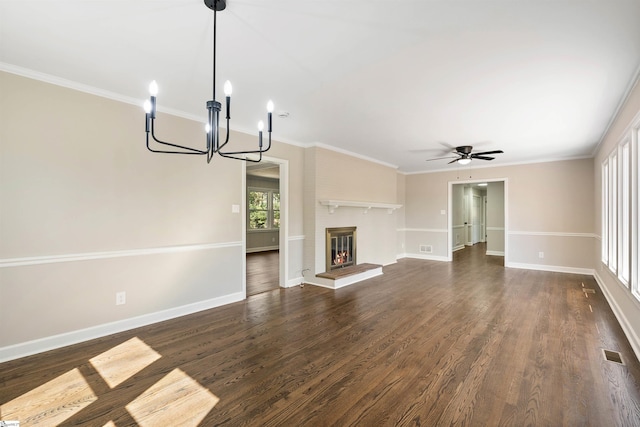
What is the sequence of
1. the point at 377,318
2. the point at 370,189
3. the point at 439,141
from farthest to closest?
the point at 370,189 → the point at 439,141 → the point at 377,318

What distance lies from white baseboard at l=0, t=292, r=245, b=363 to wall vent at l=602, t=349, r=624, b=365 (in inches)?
164

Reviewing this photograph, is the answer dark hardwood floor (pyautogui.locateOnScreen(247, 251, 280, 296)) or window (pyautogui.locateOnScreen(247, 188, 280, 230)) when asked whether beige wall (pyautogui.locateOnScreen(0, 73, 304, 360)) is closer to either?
dark hardwood floor (pyautogui.locateOnScreen(247, 251, 280, 296))

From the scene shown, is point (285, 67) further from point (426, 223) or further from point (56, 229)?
point (426, 223)

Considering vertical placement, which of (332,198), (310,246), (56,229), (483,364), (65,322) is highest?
(332,198)

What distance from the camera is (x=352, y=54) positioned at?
2391mm

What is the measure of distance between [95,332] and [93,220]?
1.13 metres

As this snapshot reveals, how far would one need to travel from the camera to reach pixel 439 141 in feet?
17.0

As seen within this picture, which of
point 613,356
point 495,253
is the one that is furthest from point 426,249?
point 613,356

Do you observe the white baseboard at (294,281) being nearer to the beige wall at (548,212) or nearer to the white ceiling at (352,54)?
the white ceiling at (352,54)

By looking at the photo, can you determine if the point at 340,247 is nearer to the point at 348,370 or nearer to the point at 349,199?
the point at 349,199

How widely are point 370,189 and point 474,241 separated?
7805 mm

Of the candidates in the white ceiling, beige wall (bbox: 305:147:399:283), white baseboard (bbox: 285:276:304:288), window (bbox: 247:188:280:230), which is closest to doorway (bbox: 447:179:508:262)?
beige wall (bbox: 305:147:399:283)

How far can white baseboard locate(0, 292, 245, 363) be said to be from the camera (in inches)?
104

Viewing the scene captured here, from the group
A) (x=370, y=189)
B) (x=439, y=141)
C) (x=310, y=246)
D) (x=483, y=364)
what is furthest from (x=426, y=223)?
(x=483, y=364)
